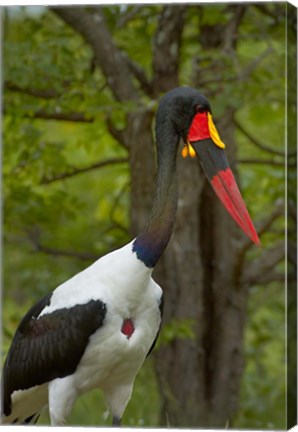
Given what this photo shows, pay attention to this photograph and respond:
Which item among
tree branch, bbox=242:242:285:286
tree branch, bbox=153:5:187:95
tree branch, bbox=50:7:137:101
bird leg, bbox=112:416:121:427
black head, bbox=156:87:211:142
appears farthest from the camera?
tree branch, bbox=242:242:285:286

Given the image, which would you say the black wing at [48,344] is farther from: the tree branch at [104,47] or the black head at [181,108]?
the tree branch at [104,47]

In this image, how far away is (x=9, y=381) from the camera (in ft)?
19.2

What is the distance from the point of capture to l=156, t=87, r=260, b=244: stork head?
221 inches

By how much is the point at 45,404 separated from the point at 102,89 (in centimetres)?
253

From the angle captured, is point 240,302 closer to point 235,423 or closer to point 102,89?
point 235,423

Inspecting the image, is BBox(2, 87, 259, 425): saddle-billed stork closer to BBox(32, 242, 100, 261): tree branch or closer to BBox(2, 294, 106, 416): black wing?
BBox(2, 294, 106, 416): black wing

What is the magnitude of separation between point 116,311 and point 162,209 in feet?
1.53

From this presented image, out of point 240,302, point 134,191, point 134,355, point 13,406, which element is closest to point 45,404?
point 13,406

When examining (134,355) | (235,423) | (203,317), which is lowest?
(235,423)

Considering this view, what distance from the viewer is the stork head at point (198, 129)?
5.61 metres

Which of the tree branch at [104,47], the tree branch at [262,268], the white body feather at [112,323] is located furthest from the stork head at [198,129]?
the tree branch at [262,268]

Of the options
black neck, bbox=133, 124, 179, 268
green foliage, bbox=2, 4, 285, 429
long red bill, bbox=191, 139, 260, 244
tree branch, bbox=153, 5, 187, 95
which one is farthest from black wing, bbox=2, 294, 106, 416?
tree branch, bbox=153, 5, 187, 95

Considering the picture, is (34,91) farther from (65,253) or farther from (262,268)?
(262,268)

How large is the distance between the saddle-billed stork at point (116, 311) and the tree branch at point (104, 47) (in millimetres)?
2131
